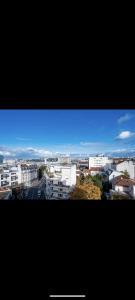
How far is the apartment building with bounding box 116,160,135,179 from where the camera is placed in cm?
245

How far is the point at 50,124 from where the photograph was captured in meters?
2.63

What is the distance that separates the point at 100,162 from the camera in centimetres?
246

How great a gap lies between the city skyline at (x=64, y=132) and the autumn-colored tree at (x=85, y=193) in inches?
13.2

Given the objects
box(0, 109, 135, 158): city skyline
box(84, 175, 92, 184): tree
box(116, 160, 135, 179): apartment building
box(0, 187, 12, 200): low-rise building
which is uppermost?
box(0, 109, 135, 158): city skyline

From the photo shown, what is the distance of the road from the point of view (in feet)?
7.87

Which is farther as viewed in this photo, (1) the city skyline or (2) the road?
(1) the city skyline

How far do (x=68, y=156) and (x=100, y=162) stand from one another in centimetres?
30

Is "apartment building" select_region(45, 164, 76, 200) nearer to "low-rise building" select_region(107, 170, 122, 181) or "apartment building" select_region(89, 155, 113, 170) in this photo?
"apartment building" select_region(89, 155, 113, 170)

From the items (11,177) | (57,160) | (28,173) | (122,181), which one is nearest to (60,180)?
(57,160)

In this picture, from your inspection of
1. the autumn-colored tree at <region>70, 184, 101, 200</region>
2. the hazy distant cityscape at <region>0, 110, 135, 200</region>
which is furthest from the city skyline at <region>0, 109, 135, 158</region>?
the autumn-colored tree at <region>70, 184, 101, 200</region>

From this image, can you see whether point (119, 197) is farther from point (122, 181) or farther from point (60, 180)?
point (60, 180)

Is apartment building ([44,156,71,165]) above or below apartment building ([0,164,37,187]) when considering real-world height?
above
